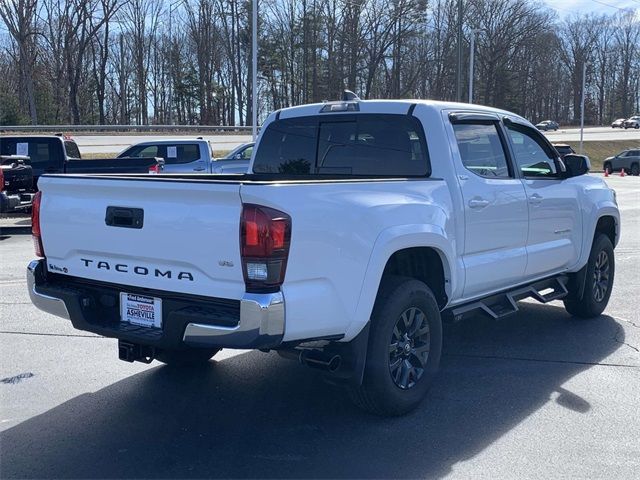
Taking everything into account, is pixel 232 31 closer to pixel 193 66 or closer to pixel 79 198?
pixel 193 66

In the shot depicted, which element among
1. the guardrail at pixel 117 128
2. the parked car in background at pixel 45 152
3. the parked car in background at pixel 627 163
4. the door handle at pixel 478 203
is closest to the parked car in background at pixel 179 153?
the parked car in background at pixel 45 152

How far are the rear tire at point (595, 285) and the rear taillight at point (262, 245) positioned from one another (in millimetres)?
4402

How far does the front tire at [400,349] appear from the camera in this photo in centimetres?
450

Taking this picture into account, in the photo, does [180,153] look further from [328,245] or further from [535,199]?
[328,245]

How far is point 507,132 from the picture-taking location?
613 centimetres

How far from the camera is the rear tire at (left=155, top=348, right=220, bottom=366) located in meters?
5.62

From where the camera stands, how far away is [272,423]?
465 centimetres

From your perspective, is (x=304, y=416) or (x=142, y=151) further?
(x=142, y=151)

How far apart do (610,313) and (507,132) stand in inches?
111

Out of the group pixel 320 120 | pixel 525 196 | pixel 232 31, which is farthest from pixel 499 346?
pixel 232 31

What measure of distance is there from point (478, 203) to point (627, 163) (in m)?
42.6

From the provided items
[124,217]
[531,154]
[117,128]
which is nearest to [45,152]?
[531,154]

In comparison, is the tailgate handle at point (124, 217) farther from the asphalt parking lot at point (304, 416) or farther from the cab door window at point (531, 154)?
the cab door window at point (531, 154)

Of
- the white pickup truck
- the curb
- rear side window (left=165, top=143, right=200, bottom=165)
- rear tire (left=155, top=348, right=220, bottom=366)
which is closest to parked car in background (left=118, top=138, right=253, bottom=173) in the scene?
rear side window (left=165, top=143, right=200, bottom=165)
